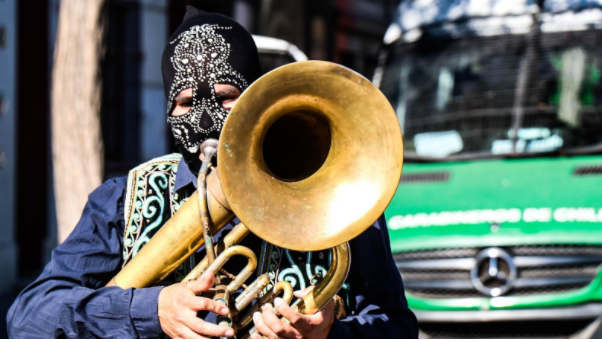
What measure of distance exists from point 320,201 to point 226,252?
0.86 ft

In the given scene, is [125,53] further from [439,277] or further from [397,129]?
[397,129]

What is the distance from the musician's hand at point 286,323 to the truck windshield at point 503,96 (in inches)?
116

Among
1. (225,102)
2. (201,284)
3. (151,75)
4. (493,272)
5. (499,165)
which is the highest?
(151,75)

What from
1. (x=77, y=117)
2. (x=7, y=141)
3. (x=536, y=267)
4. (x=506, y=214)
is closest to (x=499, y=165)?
(x=506, y=214)

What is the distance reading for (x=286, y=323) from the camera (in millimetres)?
1674

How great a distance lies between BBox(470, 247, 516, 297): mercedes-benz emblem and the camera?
386 cm

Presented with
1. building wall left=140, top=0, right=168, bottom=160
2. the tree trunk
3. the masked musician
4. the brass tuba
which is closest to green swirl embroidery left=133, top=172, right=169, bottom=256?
the masked musician

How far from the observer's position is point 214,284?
1.73 meters

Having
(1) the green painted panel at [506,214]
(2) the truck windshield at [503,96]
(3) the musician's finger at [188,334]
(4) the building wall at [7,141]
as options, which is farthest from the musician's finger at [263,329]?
(4) the building wall at [7,141]

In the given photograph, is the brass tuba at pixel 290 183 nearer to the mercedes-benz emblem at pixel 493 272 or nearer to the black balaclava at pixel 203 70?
the black balaclava at pixel 203 70

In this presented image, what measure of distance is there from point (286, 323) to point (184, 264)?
1.28 ft

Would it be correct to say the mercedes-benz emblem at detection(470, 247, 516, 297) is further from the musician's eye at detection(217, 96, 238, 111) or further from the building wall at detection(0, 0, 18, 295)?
the building wall at detection(0, 0, 18, 295)

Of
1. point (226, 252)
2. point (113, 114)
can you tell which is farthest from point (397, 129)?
point (113, 114)

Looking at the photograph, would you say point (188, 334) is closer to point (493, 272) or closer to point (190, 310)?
point (190, 310)
